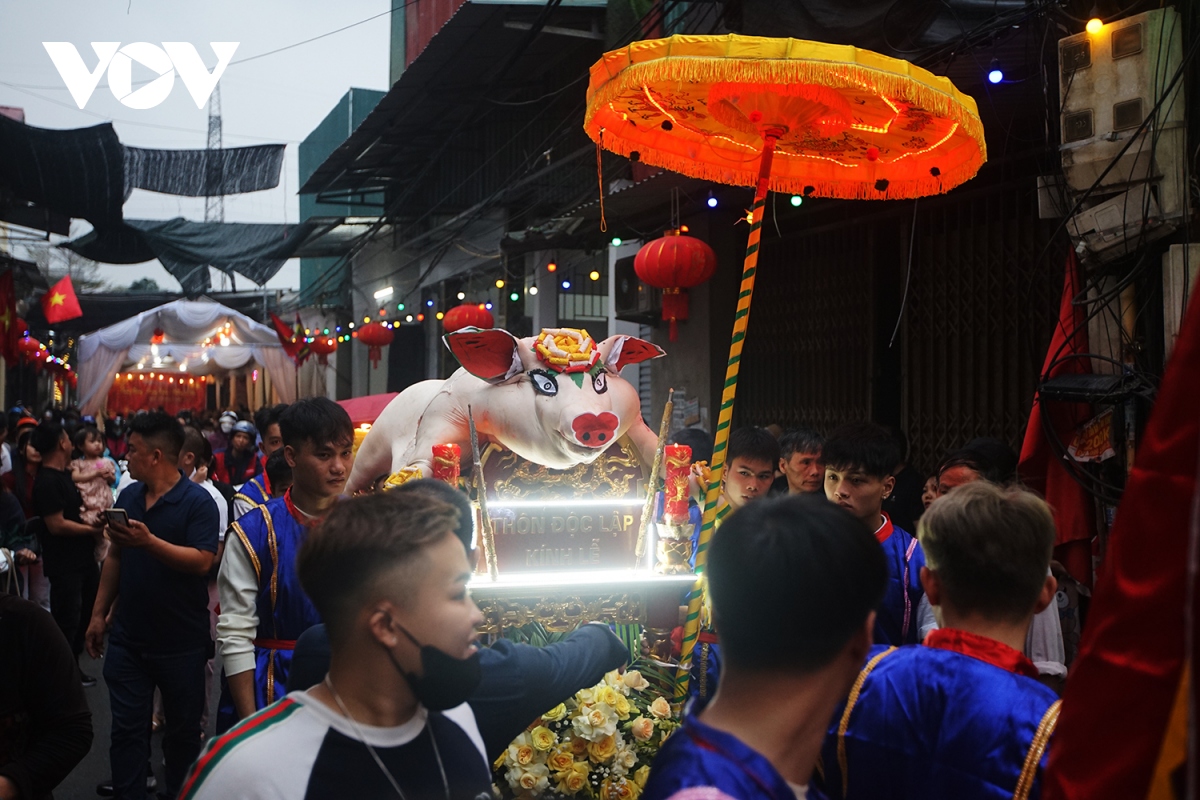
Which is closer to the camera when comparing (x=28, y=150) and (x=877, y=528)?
(x=877, y=528)

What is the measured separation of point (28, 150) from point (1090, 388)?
1266cm

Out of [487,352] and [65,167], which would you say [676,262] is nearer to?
[487,352]

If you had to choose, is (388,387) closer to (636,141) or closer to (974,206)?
(974,206)

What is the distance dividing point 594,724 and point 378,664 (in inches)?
60.9

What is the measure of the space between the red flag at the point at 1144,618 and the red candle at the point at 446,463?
9.52ft

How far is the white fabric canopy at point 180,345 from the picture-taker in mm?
19016

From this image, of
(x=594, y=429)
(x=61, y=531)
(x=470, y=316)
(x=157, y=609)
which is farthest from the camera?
(x=470, y=316)

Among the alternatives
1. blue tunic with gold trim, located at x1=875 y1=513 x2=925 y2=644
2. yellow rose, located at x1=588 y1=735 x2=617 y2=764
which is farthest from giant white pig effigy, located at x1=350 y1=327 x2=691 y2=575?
blue tunic with gold trim, located at x1=875 y1=513 x2=925 y2=644

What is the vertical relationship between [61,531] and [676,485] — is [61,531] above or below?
below

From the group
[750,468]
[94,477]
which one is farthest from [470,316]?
[750,468]

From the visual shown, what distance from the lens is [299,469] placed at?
11.9ft

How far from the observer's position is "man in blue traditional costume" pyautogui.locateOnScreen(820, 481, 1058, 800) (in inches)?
73.3

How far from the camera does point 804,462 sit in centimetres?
478

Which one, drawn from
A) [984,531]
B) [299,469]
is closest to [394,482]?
[299,469]
